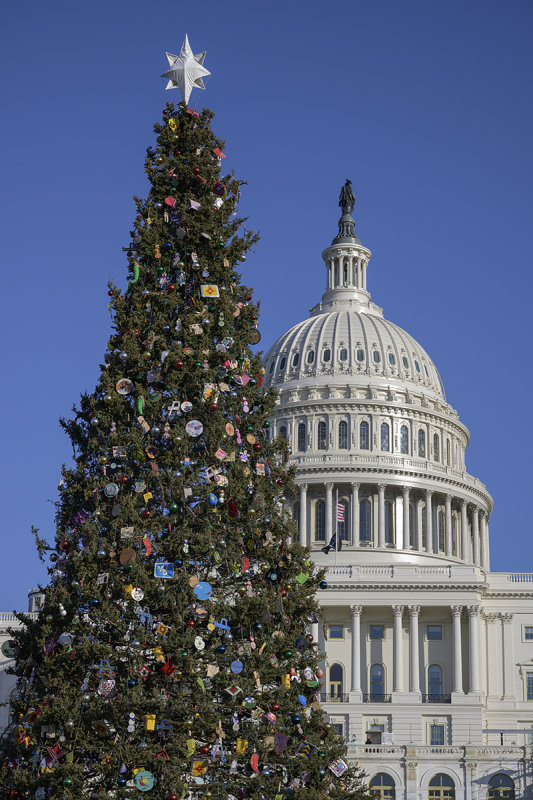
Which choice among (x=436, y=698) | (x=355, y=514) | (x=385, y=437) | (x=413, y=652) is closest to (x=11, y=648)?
(x=413, y=652)

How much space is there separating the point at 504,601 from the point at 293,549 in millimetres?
74517

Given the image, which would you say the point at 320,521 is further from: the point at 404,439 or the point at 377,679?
the point at 377,679

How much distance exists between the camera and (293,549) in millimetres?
25344

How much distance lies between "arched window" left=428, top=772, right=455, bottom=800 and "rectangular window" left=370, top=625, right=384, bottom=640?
25.7 metres

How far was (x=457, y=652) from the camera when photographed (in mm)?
90812

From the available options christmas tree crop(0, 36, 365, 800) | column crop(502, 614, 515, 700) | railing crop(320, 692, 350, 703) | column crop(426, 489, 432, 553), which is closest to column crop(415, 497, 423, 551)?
column crop(426, 489, 432, 553)

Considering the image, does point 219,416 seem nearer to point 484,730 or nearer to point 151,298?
point 151,298

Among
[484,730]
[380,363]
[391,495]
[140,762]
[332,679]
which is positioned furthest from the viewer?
[380,363]

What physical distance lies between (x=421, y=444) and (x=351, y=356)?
10.5 m

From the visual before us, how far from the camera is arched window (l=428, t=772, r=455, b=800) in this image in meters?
68.2

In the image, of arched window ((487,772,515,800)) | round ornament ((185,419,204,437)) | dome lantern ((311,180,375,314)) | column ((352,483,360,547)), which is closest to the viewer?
round ornament ((185,419,204,437))

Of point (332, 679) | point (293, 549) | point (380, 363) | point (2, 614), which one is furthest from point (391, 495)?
point (293, 549)

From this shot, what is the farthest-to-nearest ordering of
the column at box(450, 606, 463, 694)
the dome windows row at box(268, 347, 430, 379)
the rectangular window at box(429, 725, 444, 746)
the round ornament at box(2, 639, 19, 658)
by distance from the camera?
the dome windows row at box(268, 347, 430, 379) → the column at box(450, 606, 463, 694) → the rectangular window at box(429, 725, 444, 746) → the round ornament at box(2, 639, 19, 658)

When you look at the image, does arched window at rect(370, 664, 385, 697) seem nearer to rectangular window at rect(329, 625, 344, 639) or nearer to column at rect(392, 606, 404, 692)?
column at rect(392, 606, 404, 692)
